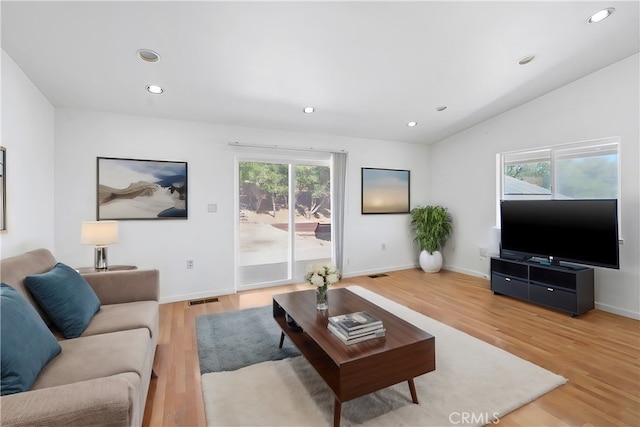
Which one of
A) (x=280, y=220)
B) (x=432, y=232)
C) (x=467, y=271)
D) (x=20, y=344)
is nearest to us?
(x=20, y=344)

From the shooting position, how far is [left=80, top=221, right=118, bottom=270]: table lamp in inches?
109

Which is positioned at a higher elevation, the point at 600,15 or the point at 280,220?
the point at 600,15

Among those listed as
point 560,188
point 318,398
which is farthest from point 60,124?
point 560,188

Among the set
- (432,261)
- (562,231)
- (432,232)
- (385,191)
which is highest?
(385,191)

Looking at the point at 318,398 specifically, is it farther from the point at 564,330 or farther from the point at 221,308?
the point at 564,330

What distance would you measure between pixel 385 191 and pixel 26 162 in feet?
15.5

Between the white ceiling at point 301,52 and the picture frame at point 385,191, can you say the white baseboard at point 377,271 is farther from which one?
the white ceiling at point 301,52

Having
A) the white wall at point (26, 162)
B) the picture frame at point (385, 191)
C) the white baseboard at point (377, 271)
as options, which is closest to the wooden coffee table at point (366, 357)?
the white wall at point (26, 162)

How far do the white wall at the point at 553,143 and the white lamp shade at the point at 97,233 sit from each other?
16.9 ft

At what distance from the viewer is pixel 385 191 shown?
212 inches

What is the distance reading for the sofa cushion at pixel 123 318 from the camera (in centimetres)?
195

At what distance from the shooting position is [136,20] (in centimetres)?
212

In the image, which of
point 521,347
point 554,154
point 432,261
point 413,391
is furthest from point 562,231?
point 413,391

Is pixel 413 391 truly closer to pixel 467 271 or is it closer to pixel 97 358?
pixel 97 358
